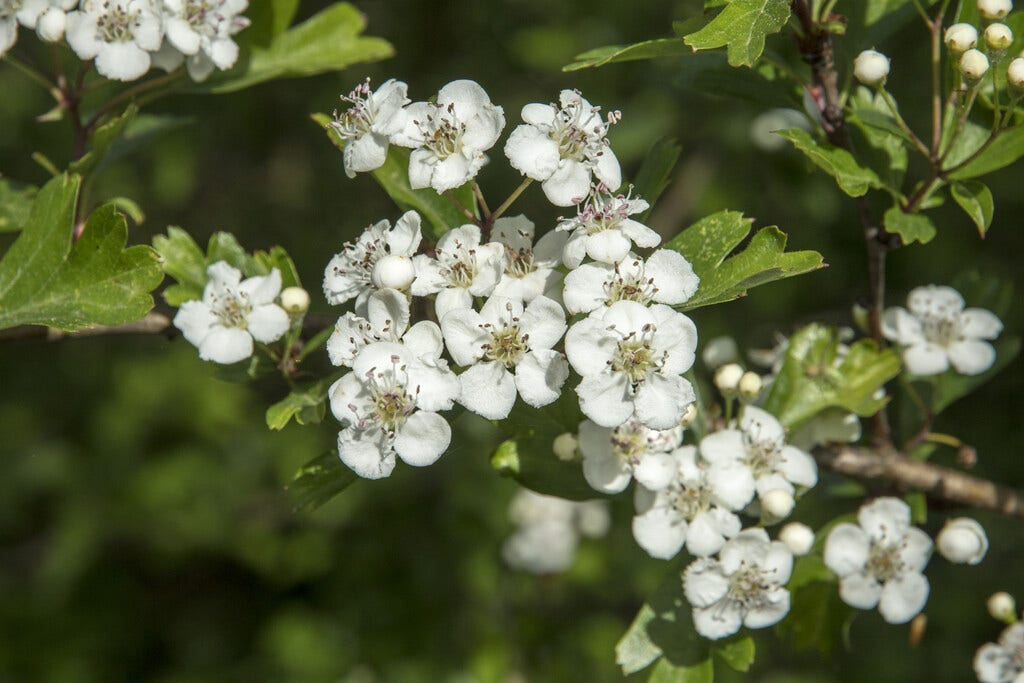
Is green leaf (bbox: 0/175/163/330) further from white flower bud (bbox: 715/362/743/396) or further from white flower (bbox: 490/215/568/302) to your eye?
white flower bud (bbox: 715/362/743/396)

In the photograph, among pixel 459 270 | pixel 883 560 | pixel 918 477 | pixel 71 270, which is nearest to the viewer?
pixel 459 270

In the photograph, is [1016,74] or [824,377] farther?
[824,377]

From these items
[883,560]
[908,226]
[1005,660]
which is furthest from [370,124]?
[1005,660]

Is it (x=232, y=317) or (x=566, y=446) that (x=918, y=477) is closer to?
(x=566, y=446)

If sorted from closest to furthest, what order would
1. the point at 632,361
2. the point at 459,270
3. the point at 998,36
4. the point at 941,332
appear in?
the point at 632,361
the point at 459,270
the point at 998,36
the point at 941,332

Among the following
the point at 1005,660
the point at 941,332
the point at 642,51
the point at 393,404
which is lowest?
the point at 1005,660

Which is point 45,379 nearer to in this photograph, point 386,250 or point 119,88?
point 119,88

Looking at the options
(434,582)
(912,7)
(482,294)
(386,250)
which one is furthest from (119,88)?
(434,582)
